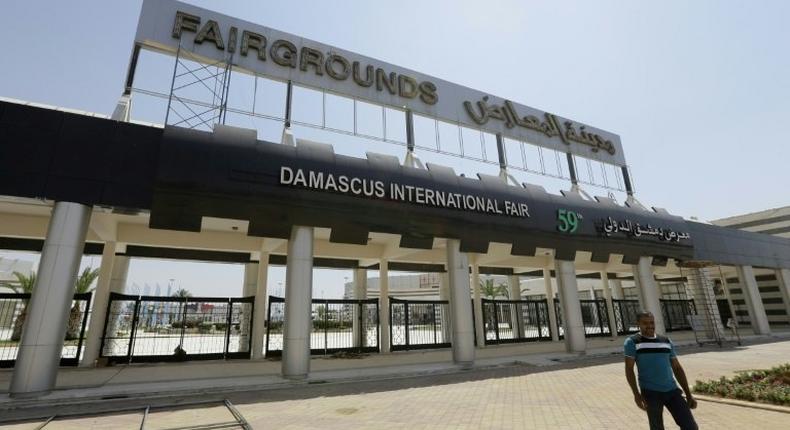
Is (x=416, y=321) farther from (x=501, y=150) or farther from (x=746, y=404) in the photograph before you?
(x=746, y=404)

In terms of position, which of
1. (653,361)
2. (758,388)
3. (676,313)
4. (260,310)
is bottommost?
(758,388)

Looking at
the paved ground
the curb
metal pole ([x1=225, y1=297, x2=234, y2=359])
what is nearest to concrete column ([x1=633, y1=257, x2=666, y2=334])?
the paved ground

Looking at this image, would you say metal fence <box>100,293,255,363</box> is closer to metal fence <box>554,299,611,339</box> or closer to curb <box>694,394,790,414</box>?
curb <box>694,394,790,414</box>

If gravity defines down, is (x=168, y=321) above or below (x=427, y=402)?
above

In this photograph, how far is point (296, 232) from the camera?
42.8 feet

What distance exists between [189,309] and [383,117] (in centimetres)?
1277

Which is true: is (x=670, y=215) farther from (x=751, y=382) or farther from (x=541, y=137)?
(x=751, y=382)

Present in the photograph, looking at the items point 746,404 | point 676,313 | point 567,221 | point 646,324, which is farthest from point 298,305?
point 676,313

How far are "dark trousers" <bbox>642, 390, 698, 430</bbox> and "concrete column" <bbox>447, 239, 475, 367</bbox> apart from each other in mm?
10504

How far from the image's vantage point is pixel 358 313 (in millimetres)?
20891

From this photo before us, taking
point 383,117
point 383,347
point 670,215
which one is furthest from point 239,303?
point 670,215

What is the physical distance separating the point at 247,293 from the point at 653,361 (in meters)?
19.5

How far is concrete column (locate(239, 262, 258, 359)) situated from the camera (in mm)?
18641

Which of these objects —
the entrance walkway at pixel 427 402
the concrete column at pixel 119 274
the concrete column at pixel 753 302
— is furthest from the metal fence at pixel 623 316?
the concrete column at pixel 119 274
